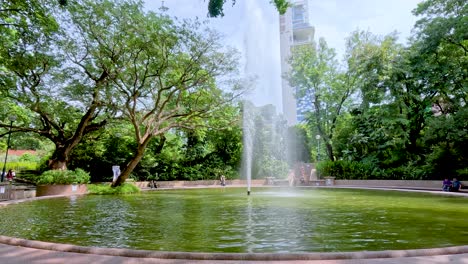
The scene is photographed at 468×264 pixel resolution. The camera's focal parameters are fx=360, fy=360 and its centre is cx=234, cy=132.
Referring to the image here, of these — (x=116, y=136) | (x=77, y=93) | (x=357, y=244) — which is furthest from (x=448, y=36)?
(x=116, y=136)

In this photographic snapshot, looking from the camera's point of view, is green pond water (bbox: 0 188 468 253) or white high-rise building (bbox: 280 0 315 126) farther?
white high-rise building (bbox: 280 0 315 126)

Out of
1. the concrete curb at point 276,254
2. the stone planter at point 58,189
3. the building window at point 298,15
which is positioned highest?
the building window at point 298,15

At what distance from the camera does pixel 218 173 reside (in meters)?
38.5

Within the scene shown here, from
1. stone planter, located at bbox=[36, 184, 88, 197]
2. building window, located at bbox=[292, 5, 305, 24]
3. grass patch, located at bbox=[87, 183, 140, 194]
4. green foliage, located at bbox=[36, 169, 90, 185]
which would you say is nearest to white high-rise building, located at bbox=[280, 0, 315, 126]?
building window, located at bbox=[292, 5, 305, 24]

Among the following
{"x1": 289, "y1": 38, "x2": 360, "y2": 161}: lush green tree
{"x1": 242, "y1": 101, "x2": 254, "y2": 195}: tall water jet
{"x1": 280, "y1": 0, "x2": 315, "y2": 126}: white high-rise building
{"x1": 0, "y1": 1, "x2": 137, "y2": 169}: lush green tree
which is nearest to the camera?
{"x1": 0, "y1": 1, "x2": 137, "y2": 169}: lush green tree

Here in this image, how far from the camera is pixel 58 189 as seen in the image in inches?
901

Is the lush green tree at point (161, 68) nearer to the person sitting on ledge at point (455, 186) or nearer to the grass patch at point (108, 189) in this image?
the grass patch at point (108, 189)

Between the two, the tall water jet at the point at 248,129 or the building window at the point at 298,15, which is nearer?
the tall water jet at the point at 248,129

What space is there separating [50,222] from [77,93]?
15.7 metres

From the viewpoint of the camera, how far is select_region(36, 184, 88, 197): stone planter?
73.6ft

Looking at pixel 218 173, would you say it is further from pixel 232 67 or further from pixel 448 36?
pixel 448 36

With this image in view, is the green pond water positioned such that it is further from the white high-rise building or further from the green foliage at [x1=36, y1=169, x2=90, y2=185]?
the white high-rise building

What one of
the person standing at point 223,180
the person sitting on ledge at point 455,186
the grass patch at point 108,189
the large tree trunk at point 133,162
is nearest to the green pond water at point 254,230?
the person sitting on ledge at point 455,186

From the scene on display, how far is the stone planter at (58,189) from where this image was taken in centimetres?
2244
